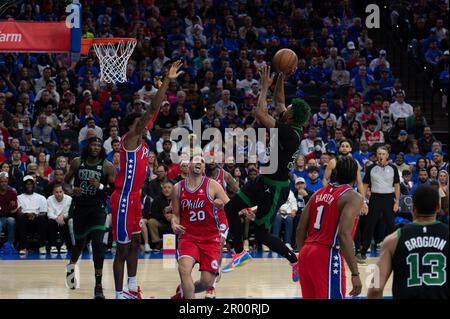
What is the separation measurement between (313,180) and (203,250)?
6493 millimetres

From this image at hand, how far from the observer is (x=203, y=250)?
8406 mm

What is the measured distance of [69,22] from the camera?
10.3 metres

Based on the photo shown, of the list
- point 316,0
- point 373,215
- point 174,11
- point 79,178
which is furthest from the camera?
point 316,0

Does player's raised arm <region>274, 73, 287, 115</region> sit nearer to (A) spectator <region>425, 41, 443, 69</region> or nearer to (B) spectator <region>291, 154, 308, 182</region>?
(B) spectator <region>291, 154, 308, 182</region>

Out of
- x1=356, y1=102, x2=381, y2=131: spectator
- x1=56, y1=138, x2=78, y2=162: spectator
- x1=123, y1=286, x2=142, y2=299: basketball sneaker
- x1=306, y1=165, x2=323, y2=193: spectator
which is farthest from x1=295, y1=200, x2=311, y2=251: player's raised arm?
x1=356, y1=102, x2=381, y2=131: spectator

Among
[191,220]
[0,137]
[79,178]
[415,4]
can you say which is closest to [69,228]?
[0,137]

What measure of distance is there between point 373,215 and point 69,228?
4749 mm

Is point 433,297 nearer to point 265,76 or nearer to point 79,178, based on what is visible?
point 265,76

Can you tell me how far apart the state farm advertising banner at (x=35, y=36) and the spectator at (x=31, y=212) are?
4.16m

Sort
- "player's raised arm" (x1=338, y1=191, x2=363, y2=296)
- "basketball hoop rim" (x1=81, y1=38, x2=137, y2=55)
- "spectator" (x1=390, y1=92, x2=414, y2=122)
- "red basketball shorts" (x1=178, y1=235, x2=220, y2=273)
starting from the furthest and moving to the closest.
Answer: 1. "spectator" (x1=390, y1=92, x2=414, y2=122)
2. "basketball hoop rim" (x1=81, y1=38, x2=137, y2=55)
3. "red basketball shorts" (x1=178, y1=235, x2=220, y2=273)
4. "player's raised arm" (x1=338, y1=191, x2=363, y2=296)

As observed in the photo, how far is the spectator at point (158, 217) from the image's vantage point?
14.0 m

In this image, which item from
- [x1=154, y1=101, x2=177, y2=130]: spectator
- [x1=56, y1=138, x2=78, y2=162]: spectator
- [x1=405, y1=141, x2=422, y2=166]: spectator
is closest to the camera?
[x1=56, y1=138, x2=78, y2=162]: spectator

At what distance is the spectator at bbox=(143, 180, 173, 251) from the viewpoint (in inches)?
552

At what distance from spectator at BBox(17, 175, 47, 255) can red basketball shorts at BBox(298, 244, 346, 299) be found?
781 cm
